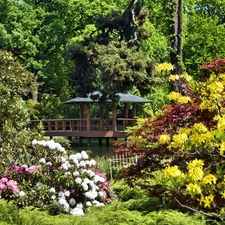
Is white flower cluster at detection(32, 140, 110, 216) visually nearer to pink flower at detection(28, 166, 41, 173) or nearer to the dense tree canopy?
pink flower at detection(28, 166, 41, 173)

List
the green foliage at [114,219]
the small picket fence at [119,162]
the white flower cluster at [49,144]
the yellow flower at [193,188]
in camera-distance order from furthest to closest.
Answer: the small picket fence at [119,162]
the white flower cluster at [49,144]
the green foliage at [114,219]
the yellow flower at [193,188]

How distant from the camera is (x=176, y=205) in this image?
6.62m

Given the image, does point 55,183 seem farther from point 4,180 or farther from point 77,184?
point 4,180

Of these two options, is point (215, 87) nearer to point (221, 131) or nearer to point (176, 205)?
point (221, 131)

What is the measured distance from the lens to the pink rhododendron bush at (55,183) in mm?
8273

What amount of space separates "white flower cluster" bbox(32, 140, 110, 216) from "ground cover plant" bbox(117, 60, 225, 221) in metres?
1.11

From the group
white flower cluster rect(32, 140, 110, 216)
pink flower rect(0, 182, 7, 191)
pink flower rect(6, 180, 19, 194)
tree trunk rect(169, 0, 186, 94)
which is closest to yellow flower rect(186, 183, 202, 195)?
white flower cluster rect(32, 140, 110, 216)

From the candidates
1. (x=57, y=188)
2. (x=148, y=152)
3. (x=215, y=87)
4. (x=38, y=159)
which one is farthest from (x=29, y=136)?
(x=215, y=87)

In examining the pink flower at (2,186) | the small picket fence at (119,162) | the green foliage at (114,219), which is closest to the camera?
the green foliage at (114,219)

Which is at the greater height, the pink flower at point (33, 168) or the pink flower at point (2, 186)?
the pink flower at point (33, 168)

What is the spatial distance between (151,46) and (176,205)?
87.8ft

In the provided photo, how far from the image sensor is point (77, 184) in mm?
8570

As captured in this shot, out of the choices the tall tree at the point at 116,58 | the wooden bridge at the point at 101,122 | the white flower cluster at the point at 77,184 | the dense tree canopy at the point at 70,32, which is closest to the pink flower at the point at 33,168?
the white flower cluster at the point at 77,184

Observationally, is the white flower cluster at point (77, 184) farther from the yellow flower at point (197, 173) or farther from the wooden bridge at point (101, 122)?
the wooden bridge at point (101, 122)
